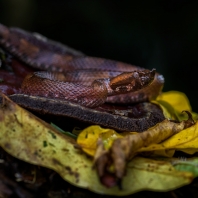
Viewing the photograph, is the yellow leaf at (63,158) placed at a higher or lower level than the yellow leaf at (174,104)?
higher

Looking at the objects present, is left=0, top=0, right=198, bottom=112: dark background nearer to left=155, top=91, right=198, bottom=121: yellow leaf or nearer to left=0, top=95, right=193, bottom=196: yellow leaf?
left=155, top=91, right=198, bottom=121: yellow leaf

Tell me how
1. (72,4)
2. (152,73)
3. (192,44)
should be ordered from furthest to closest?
(72,4) < (192,44) < (152,73)

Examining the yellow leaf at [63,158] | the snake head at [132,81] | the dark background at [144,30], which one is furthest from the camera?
the dark background at [144,30]

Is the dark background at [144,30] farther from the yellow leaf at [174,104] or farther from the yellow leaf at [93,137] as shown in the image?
the yellow leaf at [93,137]

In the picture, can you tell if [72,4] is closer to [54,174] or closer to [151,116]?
[151,116]

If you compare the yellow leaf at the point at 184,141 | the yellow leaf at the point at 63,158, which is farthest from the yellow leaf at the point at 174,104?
the yellow leaf at the point at 63,158

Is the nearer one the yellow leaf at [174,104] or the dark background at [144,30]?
the yellow leaf at [174,104]

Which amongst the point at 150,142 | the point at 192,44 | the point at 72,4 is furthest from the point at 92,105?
the point at 72,4
